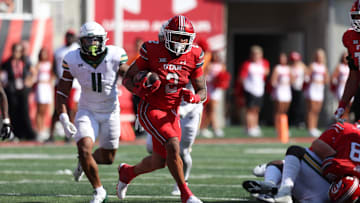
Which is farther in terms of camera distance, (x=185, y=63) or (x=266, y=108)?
(x=266, y=108)

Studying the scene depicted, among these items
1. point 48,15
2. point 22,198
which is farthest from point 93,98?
point 48,15

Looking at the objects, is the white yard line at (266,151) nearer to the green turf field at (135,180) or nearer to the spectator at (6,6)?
the green turf field at (135,180)

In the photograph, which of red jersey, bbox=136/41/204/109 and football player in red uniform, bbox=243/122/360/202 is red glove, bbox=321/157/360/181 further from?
red jersey, bbox=136/41/204/109

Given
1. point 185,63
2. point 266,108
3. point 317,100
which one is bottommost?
point 266,108

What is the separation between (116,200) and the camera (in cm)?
676

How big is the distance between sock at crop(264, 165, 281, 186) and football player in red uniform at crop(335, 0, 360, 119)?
112cm

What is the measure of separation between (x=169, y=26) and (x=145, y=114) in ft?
2.58

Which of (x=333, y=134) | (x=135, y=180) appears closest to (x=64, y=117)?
(x=135, y=180)

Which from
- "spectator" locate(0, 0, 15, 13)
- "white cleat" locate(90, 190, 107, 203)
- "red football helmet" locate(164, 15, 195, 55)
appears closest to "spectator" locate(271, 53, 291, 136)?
"spectator" locate(0, 0, 15, 13)

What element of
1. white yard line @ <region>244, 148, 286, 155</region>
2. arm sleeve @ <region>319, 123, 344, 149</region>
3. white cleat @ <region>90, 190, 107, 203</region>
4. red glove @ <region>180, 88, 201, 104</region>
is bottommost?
white yard line @ <region>244, 148, 286, 155</region>

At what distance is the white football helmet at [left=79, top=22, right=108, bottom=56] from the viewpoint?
6.68 meters

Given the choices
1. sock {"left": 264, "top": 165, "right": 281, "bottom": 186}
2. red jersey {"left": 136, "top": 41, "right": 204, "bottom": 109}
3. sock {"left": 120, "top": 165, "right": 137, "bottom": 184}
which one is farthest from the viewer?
sock {"left": 120, "top": 165, "right": 137, "bottom": 184}

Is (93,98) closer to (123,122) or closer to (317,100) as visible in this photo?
(123,122)

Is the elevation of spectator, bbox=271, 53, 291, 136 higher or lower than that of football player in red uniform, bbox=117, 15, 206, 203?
lower
